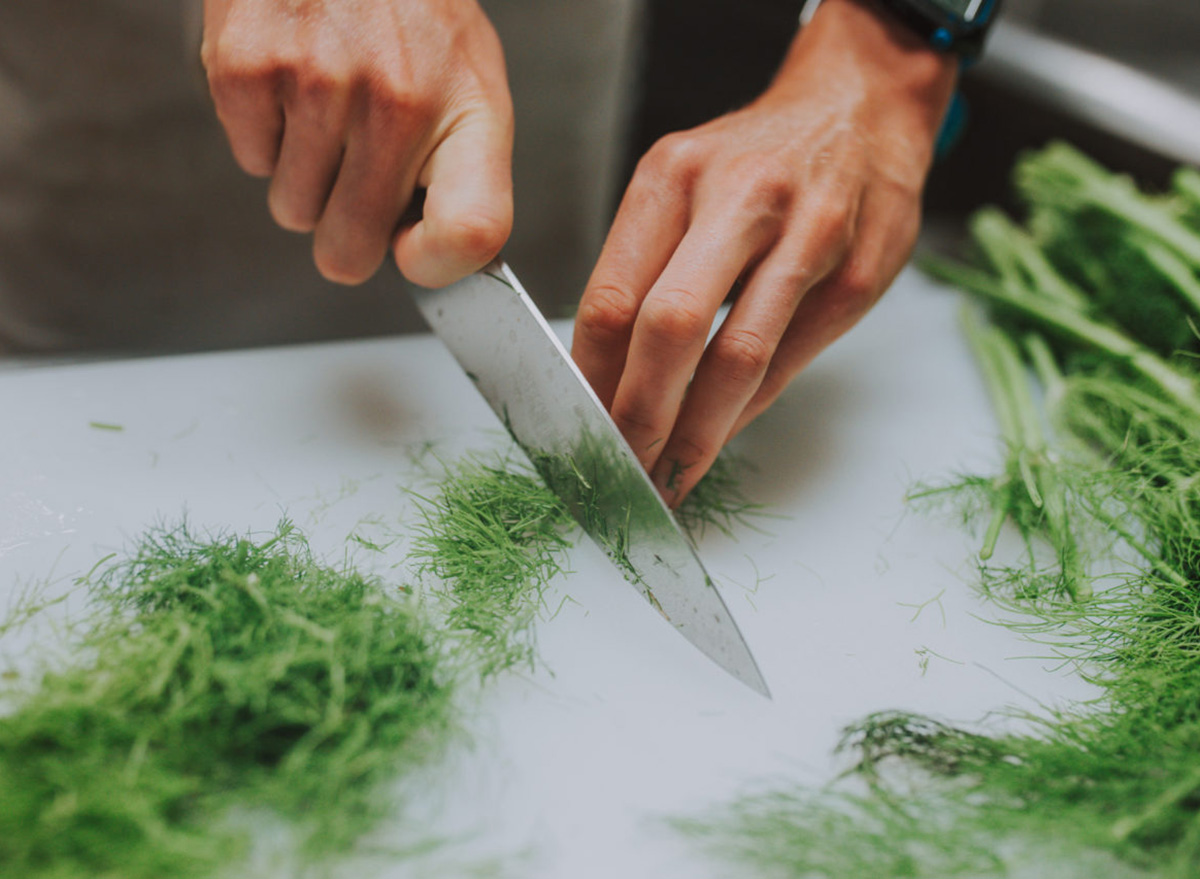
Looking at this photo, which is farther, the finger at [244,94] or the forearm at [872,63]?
the forearm at [872,63]

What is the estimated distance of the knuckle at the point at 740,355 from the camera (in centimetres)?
89

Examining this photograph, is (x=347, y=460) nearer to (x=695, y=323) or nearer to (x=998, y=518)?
(x=695, y=323)

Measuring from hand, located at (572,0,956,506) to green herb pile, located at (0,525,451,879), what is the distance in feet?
1.16

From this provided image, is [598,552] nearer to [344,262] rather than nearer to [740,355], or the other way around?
[740,355]

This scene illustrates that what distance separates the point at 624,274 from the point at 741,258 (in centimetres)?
13

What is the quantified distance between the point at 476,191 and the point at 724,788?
0.62 m

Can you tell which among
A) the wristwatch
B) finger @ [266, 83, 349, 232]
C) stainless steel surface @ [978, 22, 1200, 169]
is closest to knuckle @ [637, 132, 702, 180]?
finger @ [266, 83, 349, 232]

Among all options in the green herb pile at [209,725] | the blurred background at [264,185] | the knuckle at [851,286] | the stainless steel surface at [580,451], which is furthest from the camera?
the blurred background at [264,185]

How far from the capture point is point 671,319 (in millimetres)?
842

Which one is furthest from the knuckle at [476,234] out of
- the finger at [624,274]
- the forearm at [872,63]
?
the forearm at [872,63]

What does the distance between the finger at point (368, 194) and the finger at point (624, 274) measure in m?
0.24

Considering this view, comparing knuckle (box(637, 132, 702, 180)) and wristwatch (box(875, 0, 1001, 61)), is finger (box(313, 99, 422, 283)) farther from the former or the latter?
wristwatch (box(875, 0, 1001, 61))

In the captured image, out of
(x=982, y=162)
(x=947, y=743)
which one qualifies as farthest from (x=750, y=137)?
(x=982, y=162)

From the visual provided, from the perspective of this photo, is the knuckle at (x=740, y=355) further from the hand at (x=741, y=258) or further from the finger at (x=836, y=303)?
the finger at (x=836, y=303)
